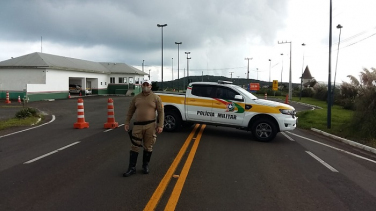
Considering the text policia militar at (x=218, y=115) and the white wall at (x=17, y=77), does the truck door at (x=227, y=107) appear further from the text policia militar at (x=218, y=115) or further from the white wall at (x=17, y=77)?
the white wall at (x=17, y=77)

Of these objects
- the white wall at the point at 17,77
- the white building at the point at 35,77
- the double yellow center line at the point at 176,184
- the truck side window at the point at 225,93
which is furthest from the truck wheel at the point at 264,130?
the white wall at the point at 17,77

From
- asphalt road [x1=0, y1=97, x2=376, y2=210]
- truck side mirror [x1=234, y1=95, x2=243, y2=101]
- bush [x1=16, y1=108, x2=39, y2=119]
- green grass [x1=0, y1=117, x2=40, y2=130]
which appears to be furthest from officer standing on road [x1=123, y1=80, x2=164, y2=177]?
bush [x1=16, y1=108, x2=39, y2=119]

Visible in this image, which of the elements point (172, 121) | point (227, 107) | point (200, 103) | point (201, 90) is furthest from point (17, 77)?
point (227, 107)

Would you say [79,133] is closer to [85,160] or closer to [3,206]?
[85,160]

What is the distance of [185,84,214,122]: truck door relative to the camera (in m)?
11.2

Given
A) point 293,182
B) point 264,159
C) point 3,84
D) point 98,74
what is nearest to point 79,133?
point 264,159

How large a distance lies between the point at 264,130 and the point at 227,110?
1457 millimetres

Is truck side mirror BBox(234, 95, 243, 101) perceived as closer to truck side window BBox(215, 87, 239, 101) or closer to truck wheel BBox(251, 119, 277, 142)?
truck side window BBox(215, 87, 239, 101)

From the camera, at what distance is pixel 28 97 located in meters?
29.8

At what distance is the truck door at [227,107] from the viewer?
10.8 meters

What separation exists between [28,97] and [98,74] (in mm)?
17719

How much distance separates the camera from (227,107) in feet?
35.9

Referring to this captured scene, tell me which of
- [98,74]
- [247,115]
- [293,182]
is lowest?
[293,182]

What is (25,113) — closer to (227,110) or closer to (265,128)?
(227,110)
